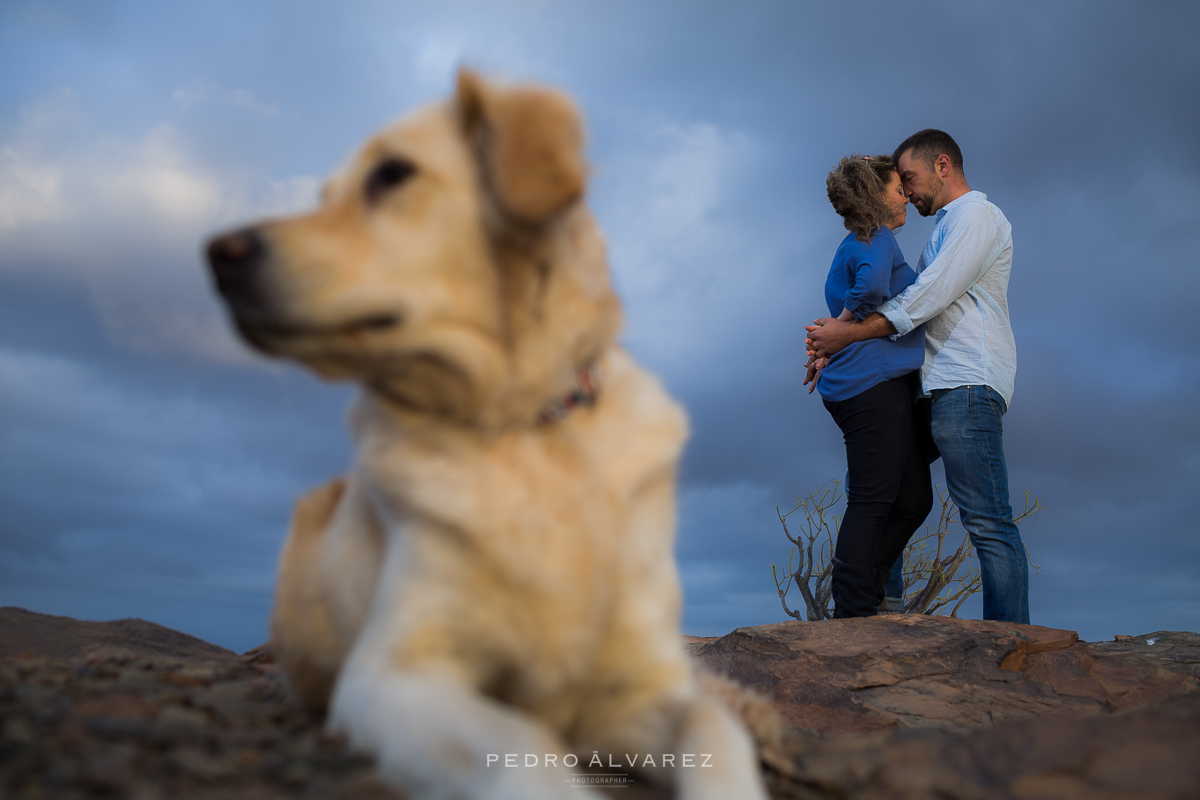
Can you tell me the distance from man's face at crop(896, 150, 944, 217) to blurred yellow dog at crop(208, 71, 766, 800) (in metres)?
4.82

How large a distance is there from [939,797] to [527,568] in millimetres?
1173

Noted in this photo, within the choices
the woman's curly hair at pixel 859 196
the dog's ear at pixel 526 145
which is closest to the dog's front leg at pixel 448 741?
the dog's ear at pixel 526 145

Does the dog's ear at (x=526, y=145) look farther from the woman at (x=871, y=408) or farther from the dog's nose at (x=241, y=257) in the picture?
the woman at (x=871, y=408)

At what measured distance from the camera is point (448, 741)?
1.57 metres

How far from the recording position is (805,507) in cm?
823

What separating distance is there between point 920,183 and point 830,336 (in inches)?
63.2

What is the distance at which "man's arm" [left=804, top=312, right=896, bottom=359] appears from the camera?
5441 millimetres

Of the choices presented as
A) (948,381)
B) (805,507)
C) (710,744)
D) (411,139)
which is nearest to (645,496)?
(710,744)

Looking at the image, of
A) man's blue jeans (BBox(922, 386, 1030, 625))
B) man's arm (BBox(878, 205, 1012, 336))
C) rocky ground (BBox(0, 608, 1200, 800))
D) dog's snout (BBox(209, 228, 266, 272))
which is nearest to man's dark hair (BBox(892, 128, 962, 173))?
man's arm (BBox(878, 205, 1012, 336))

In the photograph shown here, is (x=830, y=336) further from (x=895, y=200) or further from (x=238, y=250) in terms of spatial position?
(x=238, y=250)

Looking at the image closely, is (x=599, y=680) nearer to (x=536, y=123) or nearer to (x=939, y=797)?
(x=939, y=797)

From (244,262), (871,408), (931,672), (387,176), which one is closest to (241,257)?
(244,262)

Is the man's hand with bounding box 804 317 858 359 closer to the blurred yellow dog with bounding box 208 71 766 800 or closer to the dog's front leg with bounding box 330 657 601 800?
the blurred yellow dog with bounding box 208 71 766 800

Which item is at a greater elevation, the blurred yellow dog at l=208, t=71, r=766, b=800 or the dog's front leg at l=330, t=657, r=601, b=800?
the blurred yellow dog at l=208, t=71, r=766, b=800
